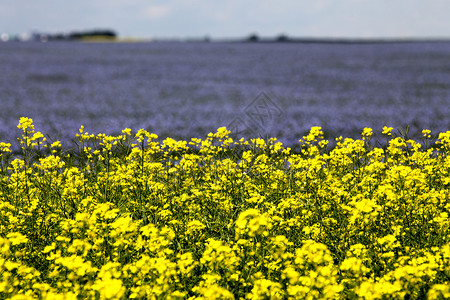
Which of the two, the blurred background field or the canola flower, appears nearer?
the canola flower

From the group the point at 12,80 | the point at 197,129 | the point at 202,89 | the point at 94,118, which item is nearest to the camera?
the point at 197,129

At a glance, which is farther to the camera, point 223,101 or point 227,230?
point 223,101

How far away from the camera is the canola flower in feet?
14.0

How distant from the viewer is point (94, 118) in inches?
747

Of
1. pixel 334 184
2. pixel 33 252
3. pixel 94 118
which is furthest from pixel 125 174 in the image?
pixel 94 118

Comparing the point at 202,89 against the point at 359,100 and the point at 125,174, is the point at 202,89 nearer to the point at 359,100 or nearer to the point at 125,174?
the point at 359,100

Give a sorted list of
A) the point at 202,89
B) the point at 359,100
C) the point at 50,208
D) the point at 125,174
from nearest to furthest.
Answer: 1. the point at 50,208
2. the point at 125,174
3. the point at 359,100
4. the point at 202,89

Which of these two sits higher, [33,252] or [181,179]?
[181,179]

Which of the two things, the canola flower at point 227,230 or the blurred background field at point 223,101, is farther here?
the blurred background field at point 223,101

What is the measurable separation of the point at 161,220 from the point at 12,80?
1232 inches

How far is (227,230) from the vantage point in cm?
577

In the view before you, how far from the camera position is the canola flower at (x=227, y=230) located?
4254 mm

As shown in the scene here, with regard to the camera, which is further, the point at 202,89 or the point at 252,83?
the point at 252,83

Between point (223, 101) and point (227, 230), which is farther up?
point (223, 101)
